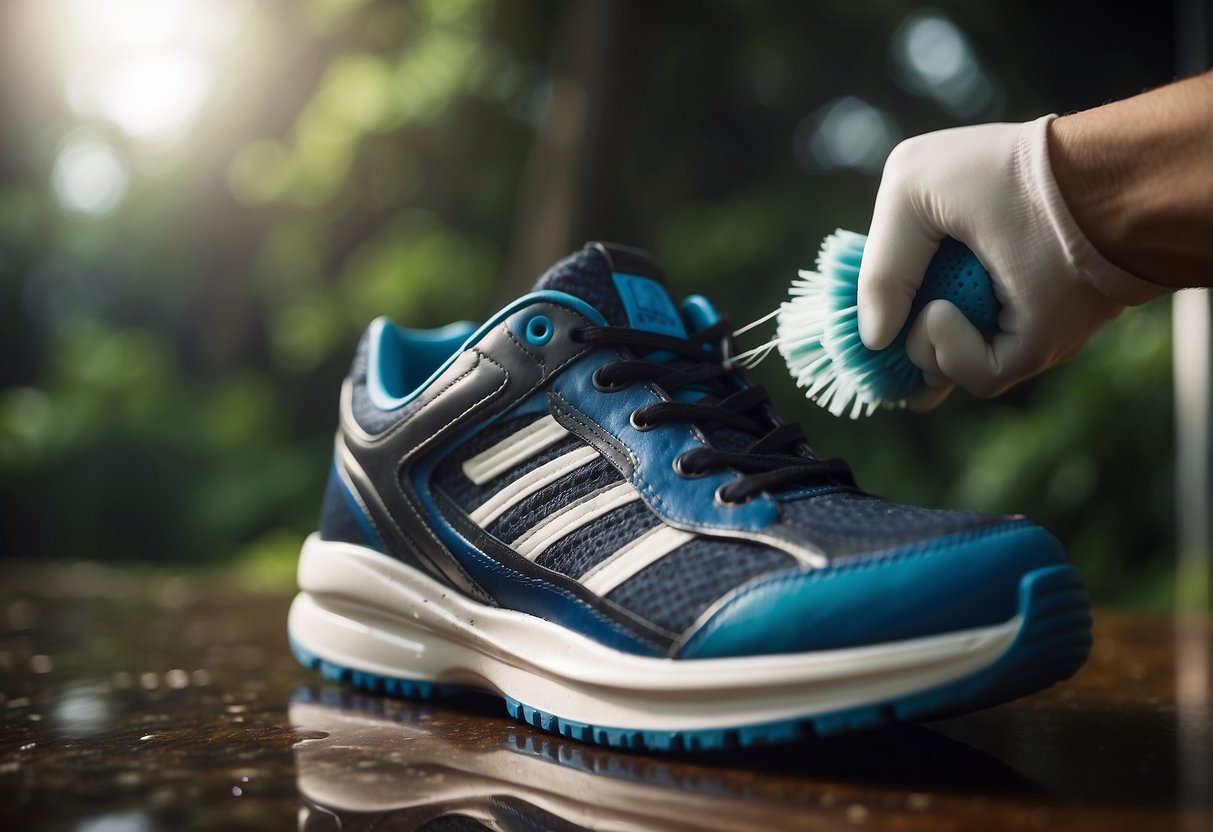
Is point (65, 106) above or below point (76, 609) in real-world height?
above

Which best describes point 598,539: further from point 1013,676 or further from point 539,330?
point 1013,676

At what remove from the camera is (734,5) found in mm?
4430

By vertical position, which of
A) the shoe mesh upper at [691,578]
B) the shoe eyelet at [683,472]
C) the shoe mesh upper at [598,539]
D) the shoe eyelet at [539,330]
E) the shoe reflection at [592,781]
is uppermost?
the shoe eyelet at [539,330]

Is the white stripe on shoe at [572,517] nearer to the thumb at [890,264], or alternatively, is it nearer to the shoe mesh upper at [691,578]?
the shoe mesh upper at [691,578]

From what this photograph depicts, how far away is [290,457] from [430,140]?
6.38ft

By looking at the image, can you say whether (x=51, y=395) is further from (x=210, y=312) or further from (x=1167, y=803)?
(x=1167, y=803)

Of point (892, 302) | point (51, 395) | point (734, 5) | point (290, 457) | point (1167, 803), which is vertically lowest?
point (1167, 803)

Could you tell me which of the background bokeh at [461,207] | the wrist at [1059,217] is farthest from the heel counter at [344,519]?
the background bokeh at [461,207]

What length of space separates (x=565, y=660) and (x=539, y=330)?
1.04 feet

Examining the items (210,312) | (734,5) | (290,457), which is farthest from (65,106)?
(734,5)

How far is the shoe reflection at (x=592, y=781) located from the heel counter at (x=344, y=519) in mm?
233

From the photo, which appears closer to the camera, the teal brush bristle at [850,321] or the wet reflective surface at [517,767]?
the wet reflective surface at [517,767]

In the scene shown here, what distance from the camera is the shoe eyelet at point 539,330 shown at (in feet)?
2.99

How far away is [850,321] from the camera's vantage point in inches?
34.4
